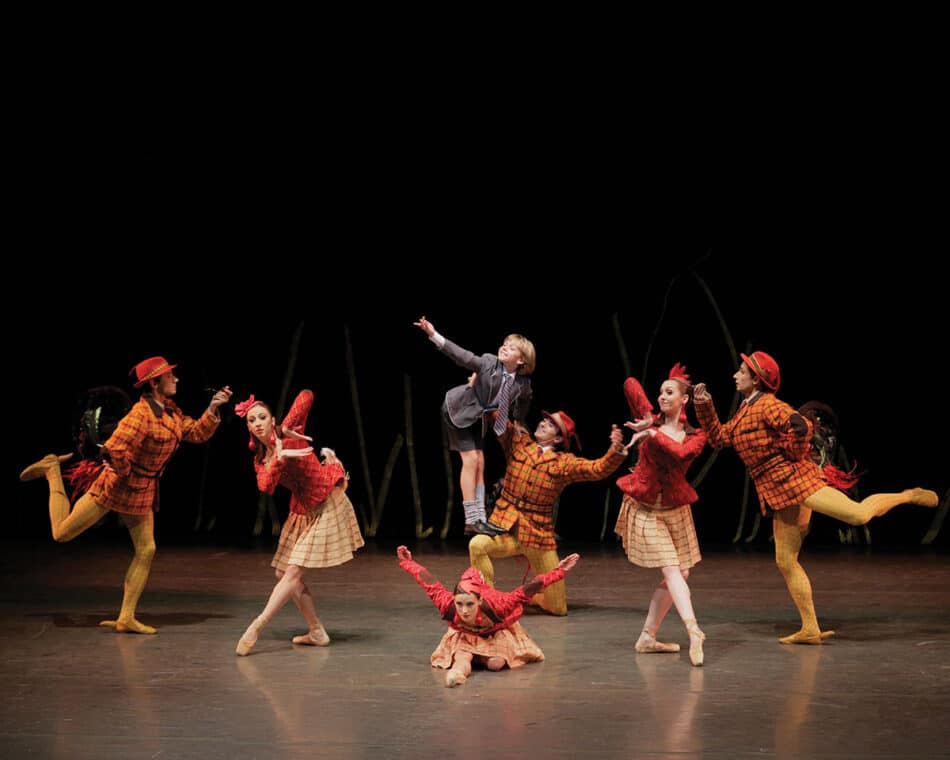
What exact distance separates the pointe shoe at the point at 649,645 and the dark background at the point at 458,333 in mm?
3429

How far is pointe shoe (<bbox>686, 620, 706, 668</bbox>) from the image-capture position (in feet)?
16.8

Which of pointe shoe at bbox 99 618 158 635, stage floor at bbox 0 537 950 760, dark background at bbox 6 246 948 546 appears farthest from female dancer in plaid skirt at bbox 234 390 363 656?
dark background at bbox 6 246 948 546

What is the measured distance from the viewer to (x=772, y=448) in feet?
18.3

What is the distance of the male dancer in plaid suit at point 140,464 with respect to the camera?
5.88 metres

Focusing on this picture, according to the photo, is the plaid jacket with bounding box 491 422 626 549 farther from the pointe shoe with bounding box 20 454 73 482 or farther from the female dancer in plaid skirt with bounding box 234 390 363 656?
the pointe shoe with bounding box 20 454 73 482

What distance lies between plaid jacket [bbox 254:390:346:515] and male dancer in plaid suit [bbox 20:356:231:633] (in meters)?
0.44

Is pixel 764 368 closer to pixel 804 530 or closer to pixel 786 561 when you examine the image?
pixel 804 530

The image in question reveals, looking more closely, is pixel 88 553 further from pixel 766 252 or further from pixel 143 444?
pixel 766 252

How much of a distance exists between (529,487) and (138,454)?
1.74 meters

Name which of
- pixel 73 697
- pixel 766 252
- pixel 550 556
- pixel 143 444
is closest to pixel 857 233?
pixel 766 252

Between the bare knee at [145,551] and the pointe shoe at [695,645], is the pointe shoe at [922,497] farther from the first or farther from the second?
the bare knee at [145,551]

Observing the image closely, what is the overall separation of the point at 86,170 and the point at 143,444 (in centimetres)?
341

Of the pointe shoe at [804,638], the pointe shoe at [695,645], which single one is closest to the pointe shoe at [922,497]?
the pointe shoe at [804,638]

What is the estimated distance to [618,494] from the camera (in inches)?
359
